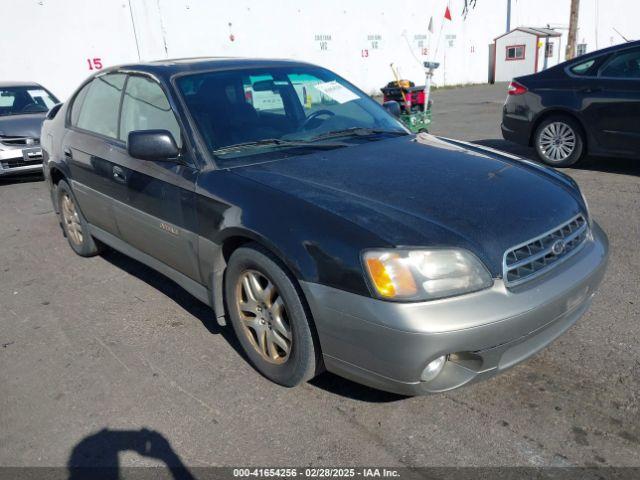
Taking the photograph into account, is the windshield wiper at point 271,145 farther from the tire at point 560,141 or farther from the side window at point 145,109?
the tire at point 560,141

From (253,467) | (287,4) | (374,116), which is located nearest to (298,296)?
(253,467)

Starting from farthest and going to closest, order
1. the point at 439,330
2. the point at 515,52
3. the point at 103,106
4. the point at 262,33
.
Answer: the point at 515,52, the point at 262,33, the point at 103,106, the point at 439,330

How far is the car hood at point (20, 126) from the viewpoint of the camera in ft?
27.0

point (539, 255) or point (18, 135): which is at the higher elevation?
point (539, 255)

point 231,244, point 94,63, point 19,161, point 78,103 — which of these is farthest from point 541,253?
point 94,63

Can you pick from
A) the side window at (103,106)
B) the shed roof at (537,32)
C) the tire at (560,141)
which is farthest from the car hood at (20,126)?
the shed roof at (537,32)

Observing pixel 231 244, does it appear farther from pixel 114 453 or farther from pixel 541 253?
pixel 541 253

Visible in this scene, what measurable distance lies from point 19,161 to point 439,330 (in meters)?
7.98

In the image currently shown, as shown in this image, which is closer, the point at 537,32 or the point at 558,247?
the point at 558,247

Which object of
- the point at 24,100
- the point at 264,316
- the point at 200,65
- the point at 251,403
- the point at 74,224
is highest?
the point at 200,65

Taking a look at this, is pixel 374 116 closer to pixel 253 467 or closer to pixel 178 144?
pixel 178 144

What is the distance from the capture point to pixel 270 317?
2705 millimetres

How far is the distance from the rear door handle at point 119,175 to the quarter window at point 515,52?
28.3 meters

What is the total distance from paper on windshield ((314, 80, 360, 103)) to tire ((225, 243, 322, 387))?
1594 millimetres
